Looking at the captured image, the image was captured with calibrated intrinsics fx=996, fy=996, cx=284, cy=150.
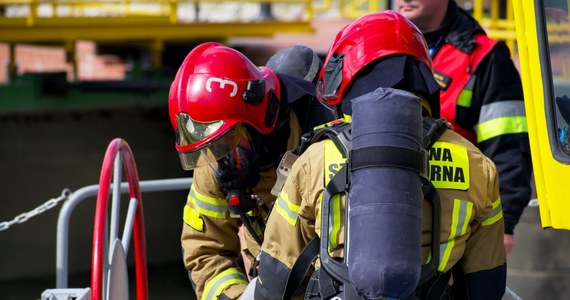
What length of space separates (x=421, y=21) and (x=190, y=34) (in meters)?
6.38

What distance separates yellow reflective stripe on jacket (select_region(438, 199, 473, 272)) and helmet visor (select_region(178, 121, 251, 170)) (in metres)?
0.95

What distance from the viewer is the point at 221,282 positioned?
3178 mm

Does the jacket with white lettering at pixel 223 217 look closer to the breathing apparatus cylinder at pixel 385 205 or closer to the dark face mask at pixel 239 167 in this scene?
the dark face mask at pixel 239 167

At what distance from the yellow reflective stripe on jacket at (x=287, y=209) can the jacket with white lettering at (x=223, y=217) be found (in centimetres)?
75

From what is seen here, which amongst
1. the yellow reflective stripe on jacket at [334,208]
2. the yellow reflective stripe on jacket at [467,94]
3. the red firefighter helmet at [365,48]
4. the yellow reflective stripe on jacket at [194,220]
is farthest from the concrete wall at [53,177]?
the yellow reflective stripe on jacket at [334,208]

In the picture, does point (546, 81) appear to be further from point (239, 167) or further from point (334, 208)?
point (334, 208)

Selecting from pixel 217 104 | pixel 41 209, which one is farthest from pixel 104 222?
pixel 41 209

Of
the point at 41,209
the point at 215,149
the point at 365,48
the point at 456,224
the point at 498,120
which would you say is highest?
the point at 365,48

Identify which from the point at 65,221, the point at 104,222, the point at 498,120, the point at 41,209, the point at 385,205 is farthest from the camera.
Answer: the point at 41,209

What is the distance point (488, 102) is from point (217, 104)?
1324 millimetres

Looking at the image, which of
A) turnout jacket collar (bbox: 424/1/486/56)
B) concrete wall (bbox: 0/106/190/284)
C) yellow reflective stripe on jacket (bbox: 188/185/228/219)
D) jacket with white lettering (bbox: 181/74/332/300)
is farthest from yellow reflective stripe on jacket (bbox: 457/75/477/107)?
concrete wall (bbox: 0/106/190/284)

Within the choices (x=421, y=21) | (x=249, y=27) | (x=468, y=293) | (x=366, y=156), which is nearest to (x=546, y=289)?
(x=421, y=21)

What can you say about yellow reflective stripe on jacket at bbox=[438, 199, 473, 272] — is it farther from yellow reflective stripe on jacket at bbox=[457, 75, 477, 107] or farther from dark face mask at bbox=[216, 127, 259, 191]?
yellow reflective stripe on jacket at bbox=[457, 75, 477, 107]

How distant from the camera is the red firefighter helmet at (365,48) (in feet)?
8.37
